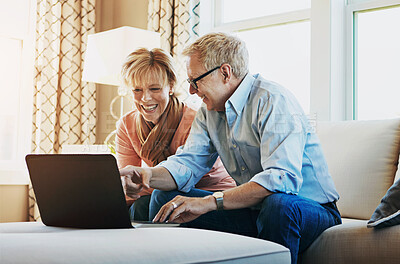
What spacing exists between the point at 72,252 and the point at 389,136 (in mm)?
1557

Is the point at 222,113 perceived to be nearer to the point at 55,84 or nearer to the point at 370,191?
the point at 370,191

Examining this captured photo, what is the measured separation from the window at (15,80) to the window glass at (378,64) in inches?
96.2

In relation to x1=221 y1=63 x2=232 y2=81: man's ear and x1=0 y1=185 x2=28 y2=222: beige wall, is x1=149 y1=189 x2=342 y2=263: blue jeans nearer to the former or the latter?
x1=221 y1=63 x2=232 y2=81: man's ear

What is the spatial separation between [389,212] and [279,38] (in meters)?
2.21

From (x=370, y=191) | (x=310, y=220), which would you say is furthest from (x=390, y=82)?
(x=310, y=220)

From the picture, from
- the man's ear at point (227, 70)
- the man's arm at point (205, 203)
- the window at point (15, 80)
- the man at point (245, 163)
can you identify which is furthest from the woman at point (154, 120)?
the window at point (15, 80)

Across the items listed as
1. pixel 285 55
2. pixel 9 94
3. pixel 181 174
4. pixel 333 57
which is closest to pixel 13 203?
pixel 9 94

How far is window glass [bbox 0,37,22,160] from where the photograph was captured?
12.9ft

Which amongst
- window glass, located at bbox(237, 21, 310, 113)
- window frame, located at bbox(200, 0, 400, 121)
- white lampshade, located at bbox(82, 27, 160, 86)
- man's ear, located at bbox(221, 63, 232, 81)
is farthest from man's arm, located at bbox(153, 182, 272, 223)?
window glass, located at bbox(237, 21, 310, 113)

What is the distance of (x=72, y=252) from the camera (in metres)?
0.99

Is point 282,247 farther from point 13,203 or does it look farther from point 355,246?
point 13,203

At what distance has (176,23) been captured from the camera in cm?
364

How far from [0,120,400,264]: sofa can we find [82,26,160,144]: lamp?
1.31 meters

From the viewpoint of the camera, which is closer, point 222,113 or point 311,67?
point 222,113
